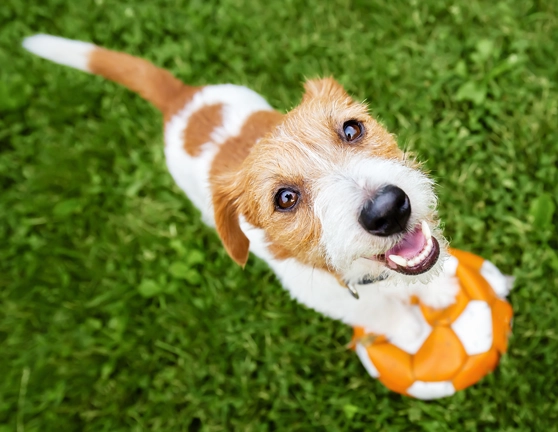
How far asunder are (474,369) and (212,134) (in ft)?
7.53

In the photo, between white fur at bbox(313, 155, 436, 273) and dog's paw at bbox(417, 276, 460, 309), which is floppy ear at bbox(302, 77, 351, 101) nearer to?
white fur at bbox(313, 155, 436, 273)

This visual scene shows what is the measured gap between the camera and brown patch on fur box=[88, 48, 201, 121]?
139 inches

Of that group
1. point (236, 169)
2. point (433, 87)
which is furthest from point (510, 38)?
point (236, 169)

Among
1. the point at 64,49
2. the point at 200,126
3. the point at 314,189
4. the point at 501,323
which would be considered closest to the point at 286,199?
the point at 314,189

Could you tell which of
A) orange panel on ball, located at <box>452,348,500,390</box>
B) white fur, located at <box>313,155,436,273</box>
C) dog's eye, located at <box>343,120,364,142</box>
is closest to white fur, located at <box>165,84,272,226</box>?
dog's eye, located at <box>343,120,364,142</box>

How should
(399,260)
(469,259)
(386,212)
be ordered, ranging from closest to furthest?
(386,212) < (399,260) < (469,259)

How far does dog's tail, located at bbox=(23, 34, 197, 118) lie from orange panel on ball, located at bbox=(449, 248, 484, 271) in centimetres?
223

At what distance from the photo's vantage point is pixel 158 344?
4.02m

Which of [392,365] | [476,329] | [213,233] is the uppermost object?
[476,329]

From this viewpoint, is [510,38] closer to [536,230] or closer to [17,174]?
[536,230]

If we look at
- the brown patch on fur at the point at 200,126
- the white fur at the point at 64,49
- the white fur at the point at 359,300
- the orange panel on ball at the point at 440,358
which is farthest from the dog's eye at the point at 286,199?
the white fur at the point at 64,49

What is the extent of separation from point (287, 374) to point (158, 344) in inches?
44.2

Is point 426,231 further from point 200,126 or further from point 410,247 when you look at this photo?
point 200,126

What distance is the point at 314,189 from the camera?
246cm
